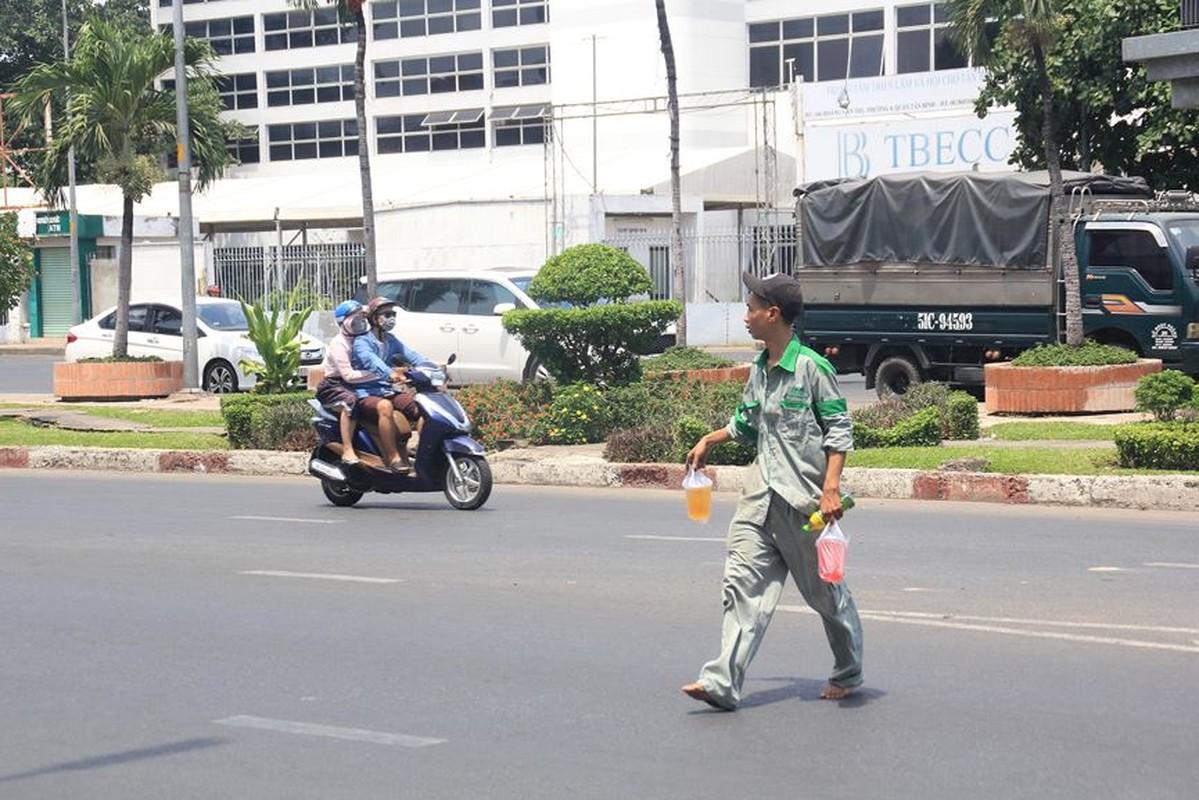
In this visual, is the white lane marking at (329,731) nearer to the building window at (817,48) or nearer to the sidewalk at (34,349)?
the sidewalk at (34,349)

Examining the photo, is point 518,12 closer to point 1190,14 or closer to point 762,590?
point 1190,14

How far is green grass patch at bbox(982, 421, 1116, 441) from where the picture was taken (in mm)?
16938

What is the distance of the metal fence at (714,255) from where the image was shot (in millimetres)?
39000

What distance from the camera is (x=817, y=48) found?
52.5 metres

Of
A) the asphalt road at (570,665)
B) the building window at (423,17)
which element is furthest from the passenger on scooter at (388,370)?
the building window at (423,17)

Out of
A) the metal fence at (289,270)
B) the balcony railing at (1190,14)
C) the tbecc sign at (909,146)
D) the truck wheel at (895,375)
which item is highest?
the tbecc sign at (909,146)

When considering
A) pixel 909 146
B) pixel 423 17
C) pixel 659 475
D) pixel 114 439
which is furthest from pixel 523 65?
pixel 659 475

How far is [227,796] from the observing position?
5.95m

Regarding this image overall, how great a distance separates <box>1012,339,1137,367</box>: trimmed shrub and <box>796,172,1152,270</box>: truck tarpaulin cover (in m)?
2.09

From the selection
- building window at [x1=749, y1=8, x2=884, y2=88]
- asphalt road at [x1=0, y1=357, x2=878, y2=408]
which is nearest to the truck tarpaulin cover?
asphalt road at [x1=0, y1=357, x2=878, y2=408]

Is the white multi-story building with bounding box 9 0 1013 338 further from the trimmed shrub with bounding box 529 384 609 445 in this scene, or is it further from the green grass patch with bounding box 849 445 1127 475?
the green grass patch with bounding box 849 445 1127 475

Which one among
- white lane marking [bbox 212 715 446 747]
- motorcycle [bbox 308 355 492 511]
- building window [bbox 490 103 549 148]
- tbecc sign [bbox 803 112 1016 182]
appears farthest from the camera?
building window [bbox 490 103 549 148]

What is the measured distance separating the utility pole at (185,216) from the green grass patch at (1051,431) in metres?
12.8

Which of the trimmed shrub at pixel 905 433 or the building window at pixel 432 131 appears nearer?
the trimmed shrub at pixel 905 433
